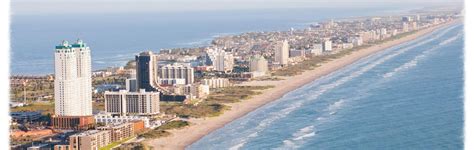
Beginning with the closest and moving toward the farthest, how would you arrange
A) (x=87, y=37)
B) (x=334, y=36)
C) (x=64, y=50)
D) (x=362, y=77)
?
1. (x=64, y=50)
2. (x=362, y=77)
3. (x=334, y=36)
4. (x=87, y=37)

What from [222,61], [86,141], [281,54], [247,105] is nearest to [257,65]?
[222,61]

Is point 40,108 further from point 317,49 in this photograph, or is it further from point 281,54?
point 317,49

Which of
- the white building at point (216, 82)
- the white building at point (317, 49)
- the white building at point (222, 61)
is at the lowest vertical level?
the white building at point (216, 82)

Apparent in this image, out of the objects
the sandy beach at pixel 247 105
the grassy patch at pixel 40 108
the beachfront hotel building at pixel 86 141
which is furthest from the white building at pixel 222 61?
the beachfront hotel building at pixel 86 141

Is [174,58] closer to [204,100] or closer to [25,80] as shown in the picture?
[25,80]

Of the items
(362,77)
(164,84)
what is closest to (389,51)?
(362,77)

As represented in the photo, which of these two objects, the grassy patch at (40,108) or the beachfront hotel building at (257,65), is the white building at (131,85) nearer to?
the grassy patch at (40,108)

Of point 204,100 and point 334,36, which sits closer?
point 204,100
